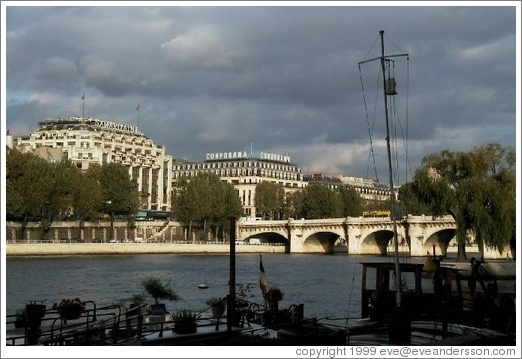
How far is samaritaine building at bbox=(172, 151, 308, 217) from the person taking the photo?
6249 inches

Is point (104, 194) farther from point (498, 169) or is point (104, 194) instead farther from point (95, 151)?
point (498, 169)

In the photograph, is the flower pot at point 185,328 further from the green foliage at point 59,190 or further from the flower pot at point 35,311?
the green foliage at point 59,190

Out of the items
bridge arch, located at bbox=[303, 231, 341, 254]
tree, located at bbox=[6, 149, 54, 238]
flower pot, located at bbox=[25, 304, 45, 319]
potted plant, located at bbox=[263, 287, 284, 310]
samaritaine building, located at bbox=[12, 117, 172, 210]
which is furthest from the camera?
samaritaine building, located at bbox=[12, 117, 172, 210]

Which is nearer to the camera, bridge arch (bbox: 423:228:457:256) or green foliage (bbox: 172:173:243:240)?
bridge arch (bbox: 423:228:457:256)

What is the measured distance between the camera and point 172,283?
46.6 metres

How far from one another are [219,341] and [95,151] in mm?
113860

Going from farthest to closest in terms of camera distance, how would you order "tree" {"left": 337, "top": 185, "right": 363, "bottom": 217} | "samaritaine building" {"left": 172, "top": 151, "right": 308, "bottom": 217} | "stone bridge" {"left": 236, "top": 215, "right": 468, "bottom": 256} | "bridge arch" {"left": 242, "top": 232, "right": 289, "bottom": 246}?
"samaritaine building" {"left": 172, "top": 151, "right": 308, "bottom": 217}, "tree" {"left": 337, "top": 185, "right": 363, "bottom": 217}, "bridge arch" {"left": 242, "top": 232, "right": 289, "bottom": 246}, "stone bridge" {"left": 236, "top": 215, "right": 468, "bottom": 256}

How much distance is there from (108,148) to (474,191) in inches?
3637

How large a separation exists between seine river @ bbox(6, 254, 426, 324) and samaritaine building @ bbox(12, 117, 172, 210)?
5643 centimetres

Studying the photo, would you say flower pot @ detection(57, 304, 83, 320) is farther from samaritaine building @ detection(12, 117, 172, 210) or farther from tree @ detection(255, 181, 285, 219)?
tree @ detection(255, 181, 285, 219)

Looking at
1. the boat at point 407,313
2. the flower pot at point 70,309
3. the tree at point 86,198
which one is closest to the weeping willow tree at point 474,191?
the boat at point 407,313

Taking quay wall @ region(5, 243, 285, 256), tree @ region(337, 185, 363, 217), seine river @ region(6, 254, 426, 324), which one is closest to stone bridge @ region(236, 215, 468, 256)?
quay wall @ region(5, 243, 285, 256)

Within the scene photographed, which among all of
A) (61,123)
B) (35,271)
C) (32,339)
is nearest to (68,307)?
(32,339)

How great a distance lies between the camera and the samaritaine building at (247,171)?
158712mm
